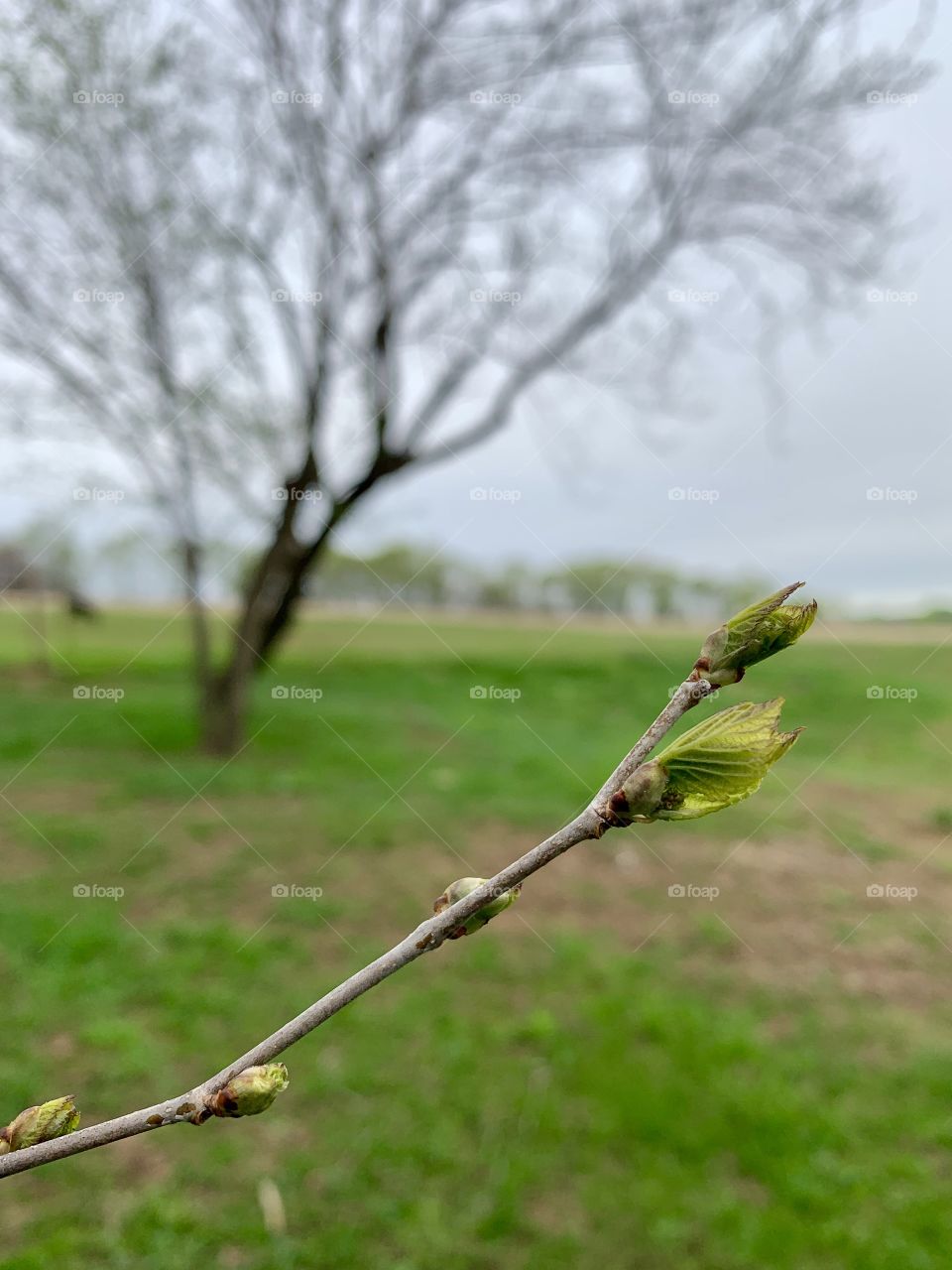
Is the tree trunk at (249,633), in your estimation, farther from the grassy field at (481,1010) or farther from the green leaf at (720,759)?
the green leaf at (720,759)

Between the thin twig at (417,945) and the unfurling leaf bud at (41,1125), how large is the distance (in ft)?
0.14

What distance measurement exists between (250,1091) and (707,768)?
8.7 inches

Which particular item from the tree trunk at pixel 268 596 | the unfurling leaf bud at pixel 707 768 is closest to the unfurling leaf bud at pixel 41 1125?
the unfurling leaf bud at pixel 707 768

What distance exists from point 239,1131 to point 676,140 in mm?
6273

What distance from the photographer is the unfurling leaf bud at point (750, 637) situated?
1.07 ft

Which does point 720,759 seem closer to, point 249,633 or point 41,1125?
→ point 41,1125

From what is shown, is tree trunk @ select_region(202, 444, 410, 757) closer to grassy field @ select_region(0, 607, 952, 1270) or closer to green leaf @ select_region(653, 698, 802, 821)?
grassy field @ select_region(0, 607, 952, 1270)

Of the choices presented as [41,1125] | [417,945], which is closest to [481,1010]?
[41,1125]

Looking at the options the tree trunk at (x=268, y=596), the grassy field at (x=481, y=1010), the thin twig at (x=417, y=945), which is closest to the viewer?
the thin twig at (x=417, y=945)

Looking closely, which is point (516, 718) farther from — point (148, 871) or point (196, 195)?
point (196, 195)

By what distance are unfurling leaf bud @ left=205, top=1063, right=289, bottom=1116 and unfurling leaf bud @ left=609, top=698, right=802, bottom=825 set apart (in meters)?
0.17

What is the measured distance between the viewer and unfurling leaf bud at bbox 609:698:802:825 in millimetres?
320

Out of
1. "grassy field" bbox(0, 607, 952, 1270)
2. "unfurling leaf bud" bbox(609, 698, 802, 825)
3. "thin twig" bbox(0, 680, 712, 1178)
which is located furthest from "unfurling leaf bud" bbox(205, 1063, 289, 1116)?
"grassy field" bbox(0, 607, 952, 1270)

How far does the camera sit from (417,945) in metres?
0.32
